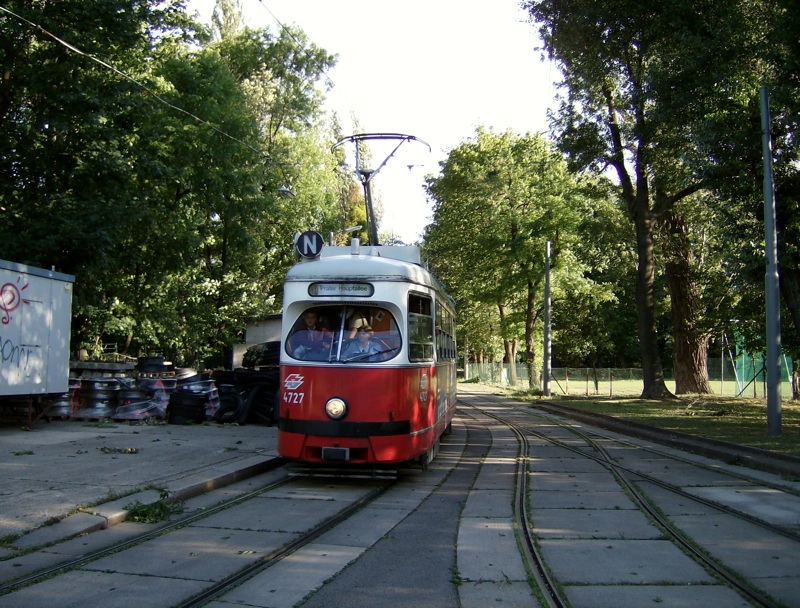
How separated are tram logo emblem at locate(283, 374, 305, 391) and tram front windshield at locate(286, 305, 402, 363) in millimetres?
267

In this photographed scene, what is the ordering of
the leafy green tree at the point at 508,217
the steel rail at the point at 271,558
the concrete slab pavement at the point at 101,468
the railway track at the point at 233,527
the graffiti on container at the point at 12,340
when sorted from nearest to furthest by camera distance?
the steel rail at the point at 271,558, the railway track at the point at 233,527, the concrete slab pavement at the point at 101,468, the graffiti on container at the point at 12,340, the leafy green tree at the point at 508,217

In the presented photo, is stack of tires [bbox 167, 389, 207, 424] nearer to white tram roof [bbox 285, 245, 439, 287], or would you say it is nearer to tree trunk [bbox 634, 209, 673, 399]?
white tram roof [bbox 285, 245, 439, 287]

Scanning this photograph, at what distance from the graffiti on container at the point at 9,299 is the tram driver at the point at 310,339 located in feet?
21.2

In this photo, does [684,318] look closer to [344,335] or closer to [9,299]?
[344,335]

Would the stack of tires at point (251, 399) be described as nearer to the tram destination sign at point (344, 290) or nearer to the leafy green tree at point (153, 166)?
the leafy green tree at point (153, 166)

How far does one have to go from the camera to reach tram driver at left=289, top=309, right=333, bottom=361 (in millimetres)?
9570

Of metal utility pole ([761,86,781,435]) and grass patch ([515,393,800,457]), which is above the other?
metal utility pole ([761,86,781,435])

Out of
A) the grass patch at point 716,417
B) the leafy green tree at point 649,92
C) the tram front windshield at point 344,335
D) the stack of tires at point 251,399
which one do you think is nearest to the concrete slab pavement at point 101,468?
the stack of tires at point 251,399

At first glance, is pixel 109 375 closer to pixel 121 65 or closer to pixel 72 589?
pixel 121 65

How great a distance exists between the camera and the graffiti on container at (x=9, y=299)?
1300 cm

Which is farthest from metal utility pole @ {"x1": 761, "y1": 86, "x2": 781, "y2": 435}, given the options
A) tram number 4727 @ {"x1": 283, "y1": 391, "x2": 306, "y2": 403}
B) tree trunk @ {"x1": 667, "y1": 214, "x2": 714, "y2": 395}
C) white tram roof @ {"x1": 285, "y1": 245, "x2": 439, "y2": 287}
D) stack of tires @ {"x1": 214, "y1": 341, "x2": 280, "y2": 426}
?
tree trunk @ {"x1": 667, "y1": 214, "x2": 714, "y2": 395}

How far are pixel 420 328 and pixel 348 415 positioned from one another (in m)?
1.76

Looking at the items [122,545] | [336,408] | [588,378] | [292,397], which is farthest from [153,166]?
[588,378]

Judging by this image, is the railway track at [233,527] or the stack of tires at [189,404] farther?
the stack of tires at [189,404]
